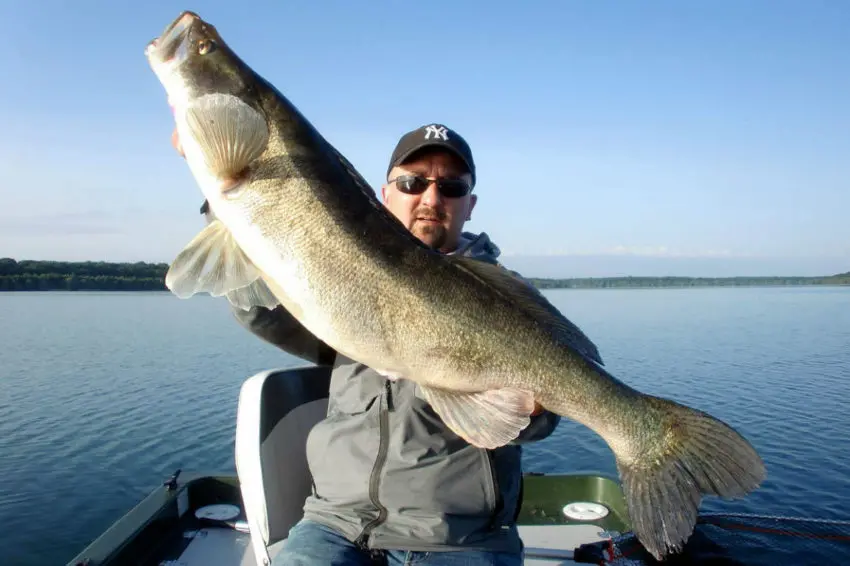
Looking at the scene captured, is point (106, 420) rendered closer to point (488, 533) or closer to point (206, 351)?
point (206, 351)

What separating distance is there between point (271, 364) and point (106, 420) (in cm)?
727

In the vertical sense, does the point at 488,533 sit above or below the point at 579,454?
above

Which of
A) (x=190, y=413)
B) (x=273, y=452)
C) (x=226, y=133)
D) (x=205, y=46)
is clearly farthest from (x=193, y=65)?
(x=190, y=413)

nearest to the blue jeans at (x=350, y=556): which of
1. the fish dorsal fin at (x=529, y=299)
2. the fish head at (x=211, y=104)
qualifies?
the fish dorsal fin at (x=529, y=299)

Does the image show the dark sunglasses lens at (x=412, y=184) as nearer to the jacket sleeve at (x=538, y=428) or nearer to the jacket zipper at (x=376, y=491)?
the jacket zipper at (x=376, y=491)

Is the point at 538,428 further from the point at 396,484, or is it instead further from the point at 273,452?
the point at 273,452

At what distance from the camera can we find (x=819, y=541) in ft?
21.8

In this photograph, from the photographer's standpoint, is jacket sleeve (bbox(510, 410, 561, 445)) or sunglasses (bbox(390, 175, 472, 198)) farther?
sunglasses (bbox(390, 175, 472, 198))

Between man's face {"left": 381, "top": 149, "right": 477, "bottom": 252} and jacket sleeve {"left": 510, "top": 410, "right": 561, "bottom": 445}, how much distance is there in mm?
1509

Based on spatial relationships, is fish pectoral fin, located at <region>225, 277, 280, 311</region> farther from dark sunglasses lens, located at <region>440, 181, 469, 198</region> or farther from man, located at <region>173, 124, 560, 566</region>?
dark sunglasses lens, located at <region>440, 181, 469, 198</region>

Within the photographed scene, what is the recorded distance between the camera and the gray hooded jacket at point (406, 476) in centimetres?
358

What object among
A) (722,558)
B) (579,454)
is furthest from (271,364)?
(722,558)

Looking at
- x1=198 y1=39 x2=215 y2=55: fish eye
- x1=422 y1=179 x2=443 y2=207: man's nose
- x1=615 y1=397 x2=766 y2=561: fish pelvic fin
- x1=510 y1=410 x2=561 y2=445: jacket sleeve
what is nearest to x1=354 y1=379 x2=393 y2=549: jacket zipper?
x1=510 y1=410 x2=561 y2=445: jacket sleeve

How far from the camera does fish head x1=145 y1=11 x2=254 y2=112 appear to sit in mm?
3119
